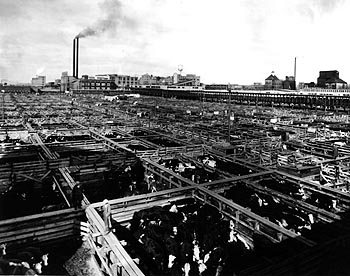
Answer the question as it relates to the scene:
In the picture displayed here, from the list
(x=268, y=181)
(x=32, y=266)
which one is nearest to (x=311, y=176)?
(x=268, y=181)

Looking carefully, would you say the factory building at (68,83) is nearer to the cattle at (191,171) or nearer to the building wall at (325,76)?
the building wall at (325,76)

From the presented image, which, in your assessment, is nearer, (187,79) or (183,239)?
(183,239)

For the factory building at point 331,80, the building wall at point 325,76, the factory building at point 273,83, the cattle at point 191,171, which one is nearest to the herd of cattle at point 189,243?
the cattle at point 191,171

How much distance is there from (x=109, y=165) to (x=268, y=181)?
8.18m

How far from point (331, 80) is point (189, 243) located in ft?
393

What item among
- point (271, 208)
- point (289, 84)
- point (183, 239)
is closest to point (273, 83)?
point (289, 84)

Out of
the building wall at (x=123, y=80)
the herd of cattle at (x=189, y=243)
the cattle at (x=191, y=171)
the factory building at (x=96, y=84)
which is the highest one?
the building wall at (x=123, y=80)

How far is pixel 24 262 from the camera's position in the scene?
309 inches

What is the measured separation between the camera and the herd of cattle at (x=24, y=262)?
7375 mm

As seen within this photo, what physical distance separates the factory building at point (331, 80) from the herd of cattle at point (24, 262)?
386 feet

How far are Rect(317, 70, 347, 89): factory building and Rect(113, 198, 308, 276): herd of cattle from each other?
11352 cm

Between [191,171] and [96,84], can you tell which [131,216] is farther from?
[96,84]

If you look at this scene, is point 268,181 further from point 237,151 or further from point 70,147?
point 70,147

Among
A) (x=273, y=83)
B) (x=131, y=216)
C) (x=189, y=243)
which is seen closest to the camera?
(x=189, y=243)
